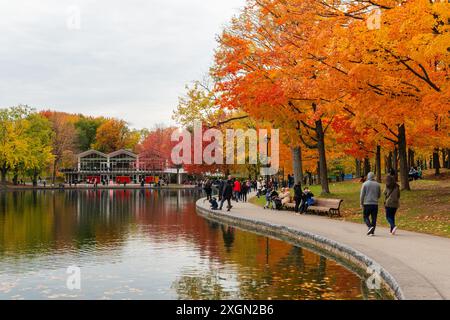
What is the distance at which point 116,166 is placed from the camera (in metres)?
138

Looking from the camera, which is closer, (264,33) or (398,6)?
(398,6)

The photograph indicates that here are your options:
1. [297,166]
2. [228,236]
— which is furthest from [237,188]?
[228,236]

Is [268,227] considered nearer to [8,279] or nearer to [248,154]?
[8,279]

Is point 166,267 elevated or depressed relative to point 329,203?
depressed

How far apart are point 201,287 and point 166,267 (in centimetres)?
261

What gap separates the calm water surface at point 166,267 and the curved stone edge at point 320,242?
46 cm

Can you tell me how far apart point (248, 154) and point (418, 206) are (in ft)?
114

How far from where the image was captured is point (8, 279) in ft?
40.1

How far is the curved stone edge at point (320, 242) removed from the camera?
11.1 m

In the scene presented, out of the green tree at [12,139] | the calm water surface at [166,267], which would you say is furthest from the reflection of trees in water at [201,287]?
the green tree at [12,139]

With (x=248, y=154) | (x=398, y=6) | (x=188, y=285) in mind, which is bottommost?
(x=188, y=285)

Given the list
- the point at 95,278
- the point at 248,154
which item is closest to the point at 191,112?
the point at 248,154

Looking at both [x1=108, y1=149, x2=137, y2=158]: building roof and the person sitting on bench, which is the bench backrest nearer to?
the person sitting on bench

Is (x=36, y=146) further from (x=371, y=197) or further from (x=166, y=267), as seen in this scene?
(x=166, y=267)
